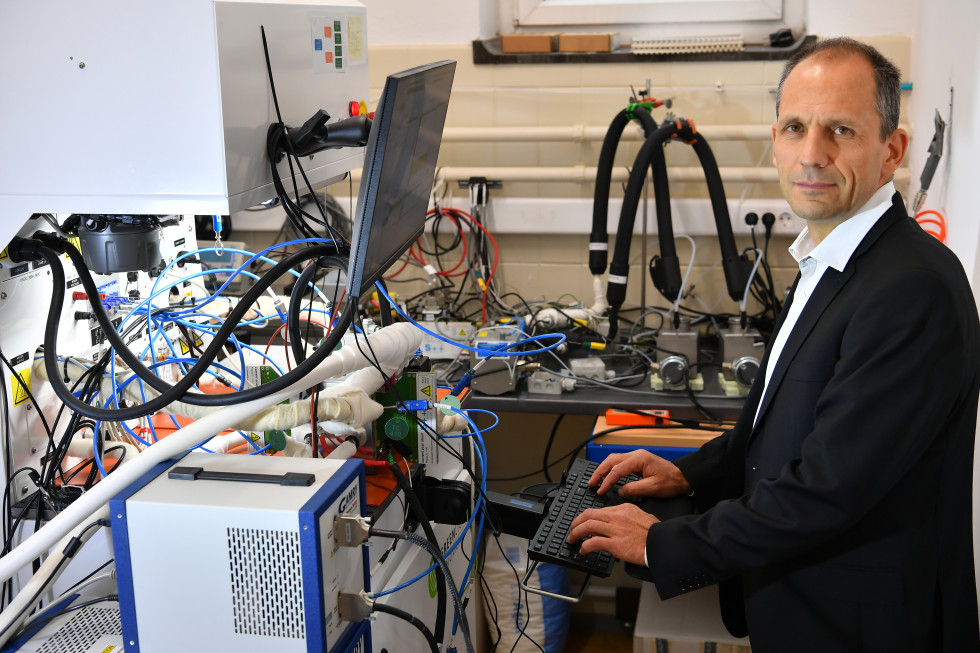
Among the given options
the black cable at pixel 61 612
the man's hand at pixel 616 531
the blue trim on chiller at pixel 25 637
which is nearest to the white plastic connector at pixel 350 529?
the man's hand at pixel 616 531

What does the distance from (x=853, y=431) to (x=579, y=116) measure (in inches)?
81.0

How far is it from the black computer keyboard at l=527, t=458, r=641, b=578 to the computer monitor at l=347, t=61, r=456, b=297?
546 mm

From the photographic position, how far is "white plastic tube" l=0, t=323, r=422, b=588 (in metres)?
1.32

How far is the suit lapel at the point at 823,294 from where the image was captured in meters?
1.35

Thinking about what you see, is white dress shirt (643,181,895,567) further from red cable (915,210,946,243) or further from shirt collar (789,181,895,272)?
red cable (915,210,946,243)

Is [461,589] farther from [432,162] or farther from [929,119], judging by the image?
[929,119]

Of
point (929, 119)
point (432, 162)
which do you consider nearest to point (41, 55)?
point (432, 162)

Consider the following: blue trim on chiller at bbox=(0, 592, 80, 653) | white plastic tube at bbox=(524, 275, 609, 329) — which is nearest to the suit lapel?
blue trim on chiller at bbox=(0, 592, 80, 653)

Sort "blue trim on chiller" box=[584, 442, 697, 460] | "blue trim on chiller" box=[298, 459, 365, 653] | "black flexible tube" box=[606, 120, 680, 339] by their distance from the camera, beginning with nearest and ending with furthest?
"blue trim on chiller" box=[298, 459, 365, 653], "blue trim on chiller" box=[584, 442, 697, 460], "black flexible tube" box=[606, 120, 680, 339]

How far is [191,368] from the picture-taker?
1.38 m

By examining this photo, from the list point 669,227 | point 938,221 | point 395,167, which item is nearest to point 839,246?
point 395,167

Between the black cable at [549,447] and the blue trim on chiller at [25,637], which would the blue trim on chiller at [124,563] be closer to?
the blue trim on chiller at [25,637]

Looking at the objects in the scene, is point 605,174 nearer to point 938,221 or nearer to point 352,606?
point 938,221

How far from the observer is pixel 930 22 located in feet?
8.73
